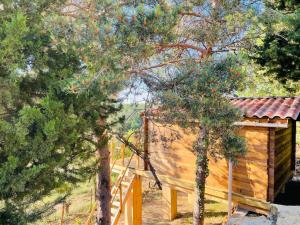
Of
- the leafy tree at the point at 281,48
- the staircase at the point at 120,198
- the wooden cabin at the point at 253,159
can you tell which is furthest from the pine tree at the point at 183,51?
the staircase at the point at 120,198

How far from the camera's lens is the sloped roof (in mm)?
7336

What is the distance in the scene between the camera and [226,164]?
8.83 metres

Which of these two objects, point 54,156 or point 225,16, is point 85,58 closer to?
point 54,156

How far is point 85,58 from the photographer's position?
588cm

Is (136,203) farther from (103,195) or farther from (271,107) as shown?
(271,107)

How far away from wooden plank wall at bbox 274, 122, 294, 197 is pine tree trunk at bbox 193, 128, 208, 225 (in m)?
2.26

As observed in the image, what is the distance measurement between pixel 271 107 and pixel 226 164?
216 cm

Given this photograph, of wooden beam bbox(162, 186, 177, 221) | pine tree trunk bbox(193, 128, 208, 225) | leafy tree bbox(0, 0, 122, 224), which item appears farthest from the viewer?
wooden beam bbox(162, 186, 177, 221)

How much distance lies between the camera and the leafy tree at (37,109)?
450 cm

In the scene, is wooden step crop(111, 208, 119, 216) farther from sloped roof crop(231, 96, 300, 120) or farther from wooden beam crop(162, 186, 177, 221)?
sloped roof crop(231, 96, 300, 120)

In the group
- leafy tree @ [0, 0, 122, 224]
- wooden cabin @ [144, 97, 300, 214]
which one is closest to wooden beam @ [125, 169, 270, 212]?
wooden cabin @ [144, 97, 300, 214]

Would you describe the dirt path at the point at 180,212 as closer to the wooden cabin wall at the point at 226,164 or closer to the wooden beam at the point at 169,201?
the wooden beam at the point at 169,201

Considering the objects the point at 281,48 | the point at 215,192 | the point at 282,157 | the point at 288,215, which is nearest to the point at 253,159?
the point at 215,192

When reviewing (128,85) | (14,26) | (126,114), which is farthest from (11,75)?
(126,114)
